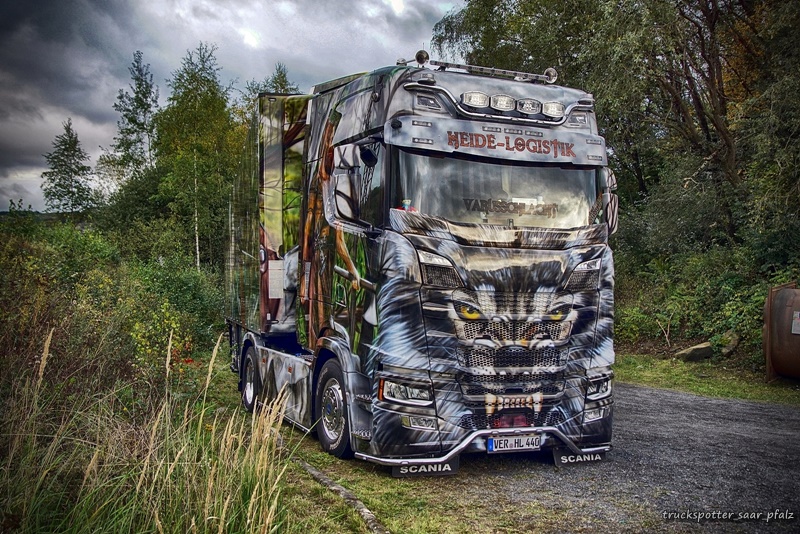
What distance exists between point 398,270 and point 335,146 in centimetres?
194

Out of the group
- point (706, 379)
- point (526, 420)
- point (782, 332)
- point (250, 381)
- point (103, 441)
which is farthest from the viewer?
point (706, 379)

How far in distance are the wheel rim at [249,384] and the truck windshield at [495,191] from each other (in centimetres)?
474

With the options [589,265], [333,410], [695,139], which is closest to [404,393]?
[333,410]

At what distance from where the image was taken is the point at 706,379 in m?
14.9

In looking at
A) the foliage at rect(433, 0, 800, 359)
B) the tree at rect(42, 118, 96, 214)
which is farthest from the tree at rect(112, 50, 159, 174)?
the foliage at rect(433, 0, 800, 359)

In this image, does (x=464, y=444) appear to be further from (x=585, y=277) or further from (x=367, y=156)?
(x=367, y=156)

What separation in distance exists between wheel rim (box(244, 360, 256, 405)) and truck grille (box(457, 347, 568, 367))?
451 cm

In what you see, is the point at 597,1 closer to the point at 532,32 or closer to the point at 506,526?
the point at 532,32

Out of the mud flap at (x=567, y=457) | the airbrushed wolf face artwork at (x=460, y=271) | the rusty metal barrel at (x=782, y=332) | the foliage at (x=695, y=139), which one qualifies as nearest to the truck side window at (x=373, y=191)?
the airbrushed wolf face artwork at (x=460, y=271)

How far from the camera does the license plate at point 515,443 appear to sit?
22.8 feet

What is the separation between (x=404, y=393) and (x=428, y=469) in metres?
0.76

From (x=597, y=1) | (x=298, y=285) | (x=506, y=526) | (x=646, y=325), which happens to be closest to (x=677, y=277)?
(x=646, y=325)

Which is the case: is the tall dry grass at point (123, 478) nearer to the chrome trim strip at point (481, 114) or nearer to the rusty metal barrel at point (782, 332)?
the chrome trim strip at point (481, 114)

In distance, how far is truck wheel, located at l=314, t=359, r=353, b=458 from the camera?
7488 mm
